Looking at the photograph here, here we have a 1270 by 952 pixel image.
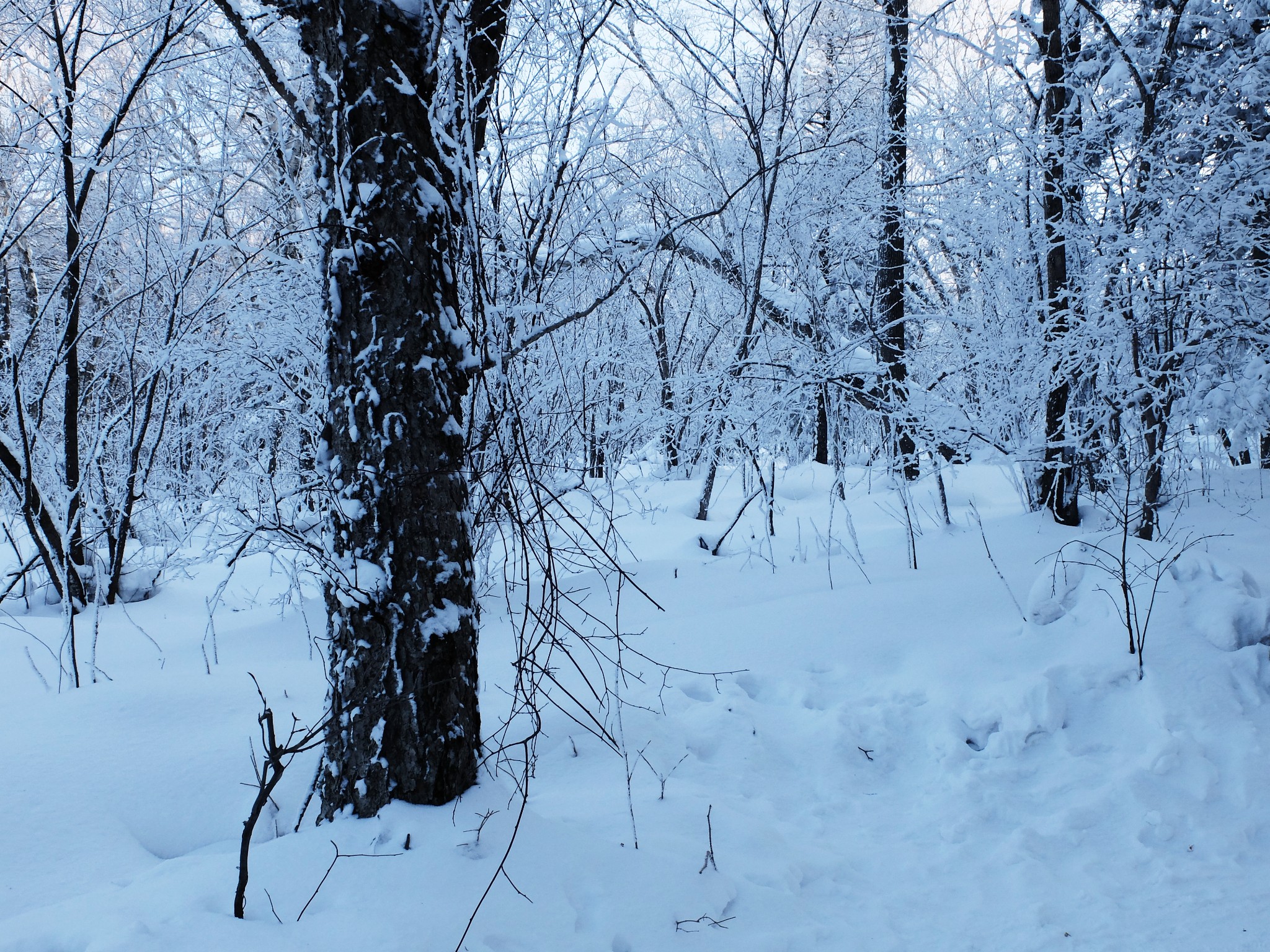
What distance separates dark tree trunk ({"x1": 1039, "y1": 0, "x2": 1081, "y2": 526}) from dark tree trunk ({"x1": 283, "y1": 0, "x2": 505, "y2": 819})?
151 inches

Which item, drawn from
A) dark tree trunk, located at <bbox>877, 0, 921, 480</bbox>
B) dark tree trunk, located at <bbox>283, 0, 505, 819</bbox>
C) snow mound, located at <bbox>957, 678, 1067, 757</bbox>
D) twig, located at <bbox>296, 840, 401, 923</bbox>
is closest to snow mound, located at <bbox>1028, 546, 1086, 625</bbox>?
snow mound, located at <bbox>957, 678, 1067, 757</bbox>

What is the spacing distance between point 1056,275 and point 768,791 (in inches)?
163

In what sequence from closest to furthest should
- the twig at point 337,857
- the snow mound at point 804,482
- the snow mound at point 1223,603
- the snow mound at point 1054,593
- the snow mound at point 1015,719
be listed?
1. the twig at point 337,857
2. the snow mound at point 1015,719
3. the snow mound at point 1223,603
4. the snow mound at point 1054,593
5. the snow mound at point 804,482

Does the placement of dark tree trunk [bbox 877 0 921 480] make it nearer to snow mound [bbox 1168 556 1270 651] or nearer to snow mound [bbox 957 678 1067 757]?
snow mound [bbox 1168 556 1270 651]

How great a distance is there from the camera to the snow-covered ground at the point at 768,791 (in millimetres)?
1757

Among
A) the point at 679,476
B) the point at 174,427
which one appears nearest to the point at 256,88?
the point at 174,427

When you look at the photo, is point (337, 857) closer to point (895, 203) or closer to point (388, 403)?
point (388, 403)

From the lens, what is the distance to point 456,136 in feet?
7.04

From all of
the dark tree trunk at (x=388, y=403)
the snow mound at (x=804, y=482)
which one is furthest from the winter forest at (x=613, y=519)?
the snow mound at (x=804, y=482)

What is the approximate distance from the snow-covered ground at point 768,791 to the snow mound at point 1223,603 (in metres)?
0.01

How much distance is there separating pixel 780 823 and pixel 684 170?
343 inches

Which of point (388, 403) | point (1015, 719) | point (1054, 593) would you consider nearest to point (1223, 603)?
point (1054, 593)

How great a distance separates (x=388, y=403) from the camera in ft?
6.46

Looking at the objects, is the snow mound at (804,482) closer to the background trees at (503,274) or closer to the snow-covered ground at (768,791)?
the background trees at (503,274)
